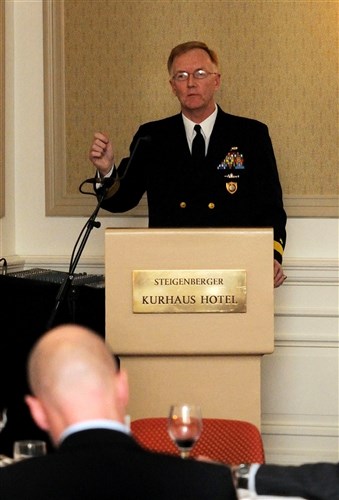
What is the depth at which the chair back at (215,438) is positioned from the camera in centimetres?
322

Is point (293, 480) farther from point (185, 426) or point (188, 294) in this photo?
point (188, 294)

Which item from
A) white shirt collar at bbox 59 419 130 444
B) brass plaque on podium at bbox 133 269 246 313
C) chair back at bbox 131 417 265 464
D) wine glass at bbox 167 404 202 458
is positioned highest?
brass plaque on podium at bbox 133 269 246 313

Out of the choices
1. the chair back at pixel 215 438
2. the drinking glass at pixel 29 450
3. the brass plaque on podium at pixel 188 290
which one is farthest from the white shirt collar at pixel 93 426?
the brass plaque on podium at pixel 188 290

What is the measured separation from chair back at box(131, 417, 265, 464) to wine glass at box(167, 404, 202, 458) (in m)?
0.59

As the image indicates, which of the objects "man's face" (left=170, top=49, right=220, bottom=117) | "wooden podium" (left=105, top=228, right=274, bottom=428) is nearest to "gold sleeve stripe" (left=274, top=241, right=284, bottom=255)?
"man's face" (left=170, top=49, right=220, bottom=117)

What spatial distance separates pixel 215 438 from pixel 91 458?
4.85 ft

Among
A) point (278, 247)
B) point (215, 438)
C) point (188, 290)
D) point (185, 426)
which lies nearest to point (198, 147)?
point (278, 247)

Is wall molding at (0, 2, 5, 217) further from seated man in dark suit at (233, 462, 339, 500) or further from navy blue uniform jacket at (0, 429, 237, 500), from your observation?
navy blue uniform jacket at (0, 429, 237, 500)

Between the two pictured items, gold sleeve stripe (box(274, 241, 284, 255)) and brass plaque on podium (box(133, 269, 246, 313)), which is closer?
brass plaque on podium (box(133, 269, 246, 313))

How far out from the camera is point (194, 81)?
14.9 feet

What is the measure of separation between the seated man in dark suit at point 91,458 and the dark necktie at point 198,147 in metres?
2.82

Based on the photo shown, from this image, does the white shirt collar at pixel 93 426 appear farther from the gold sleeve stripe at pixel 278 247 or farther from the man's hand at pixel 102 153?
the gold sleeve stripe at pixel 278 247

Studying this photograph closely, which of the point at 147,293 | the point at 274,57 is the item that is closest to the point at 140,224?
the point at 274,57

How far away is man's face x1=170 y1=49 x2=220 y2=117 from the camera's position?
4570 millimetres
